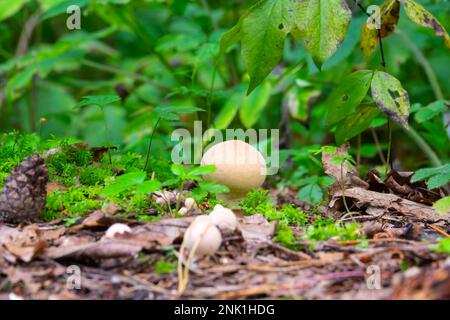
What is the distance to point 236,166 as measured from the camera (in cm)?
206

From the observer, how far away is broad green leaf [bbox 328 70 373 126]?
2.21m

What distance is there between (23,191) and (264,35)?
946 millimetres

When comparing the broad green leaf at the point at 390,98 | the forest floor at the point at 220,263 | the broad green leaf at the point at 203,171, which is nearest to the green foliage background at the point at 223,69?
the broad green leaf at the point at 390,98

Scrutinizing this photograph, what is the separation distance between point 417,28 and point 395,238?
9.56ft

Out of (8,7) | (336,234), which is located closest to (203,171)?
(336,234)

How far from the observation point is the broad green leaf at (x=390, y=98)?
2.10m

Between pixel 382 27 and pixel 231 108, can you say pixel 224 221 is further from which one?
pixel 231 108

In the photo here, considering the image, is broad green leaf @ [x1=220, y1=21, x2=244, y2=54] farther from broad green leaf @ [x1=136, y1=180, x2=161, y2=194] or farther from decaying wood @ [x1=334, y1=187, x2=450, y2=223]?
decaying wood @ [x1=334, y1=187, x2=450, y2=223]

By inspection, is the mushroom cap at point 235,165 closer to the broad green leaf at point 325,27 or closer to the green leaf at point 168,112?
the green leaf at point 168,112

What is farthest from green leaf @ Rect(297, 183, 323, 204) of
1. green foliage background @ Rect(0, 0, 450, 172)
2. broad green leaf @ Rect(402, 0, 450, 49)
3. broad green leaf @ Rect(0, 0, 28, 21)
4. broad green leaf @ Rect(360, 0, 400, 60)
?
broad green leaf @ Rect(0, 0, 28, 21)

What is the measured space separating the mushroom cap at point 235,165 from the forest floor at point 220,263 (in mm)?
249

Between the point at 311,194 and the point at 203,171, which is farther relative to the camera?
the point at 311,194
